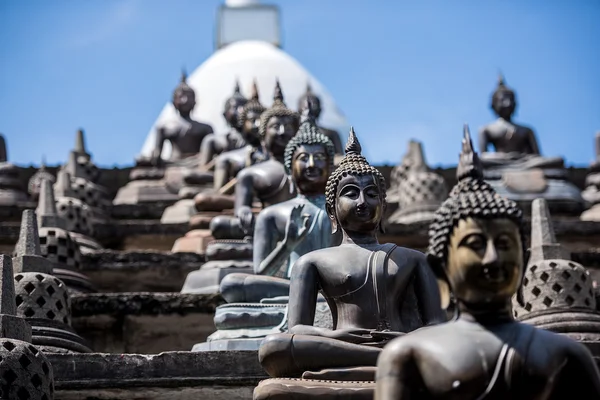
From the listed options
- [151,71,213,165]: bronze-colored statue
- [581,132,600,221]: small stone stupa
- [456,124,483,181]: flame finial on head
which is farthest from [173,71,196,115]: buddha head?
[456,124,483,181]: flame finial on head

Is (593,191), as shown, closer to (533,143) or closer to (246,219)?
(533,143)

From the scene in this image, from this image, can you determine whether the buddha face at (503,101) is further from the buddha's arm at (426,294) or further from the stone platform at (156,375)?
the buddha's arm at (426,294)

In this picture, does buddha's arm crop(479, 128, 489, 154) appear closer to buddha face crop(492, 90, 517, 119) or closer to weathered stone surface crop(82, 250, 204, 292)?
buddha face crop(492, 90, 517, 119)

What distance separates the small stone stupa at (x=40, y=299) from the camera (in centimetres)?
1086

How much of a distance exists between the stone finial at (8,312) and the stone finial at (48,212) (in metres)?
4.88

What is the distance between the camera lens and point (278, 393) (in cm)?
735

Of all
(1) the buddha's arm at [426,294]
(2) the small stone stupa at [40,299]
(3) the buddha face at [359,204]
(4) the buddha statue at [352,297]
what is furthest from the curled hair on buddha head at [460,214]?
(2) the small stone stupa at [40,299]

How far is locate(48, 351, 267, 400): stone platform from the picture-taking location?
9.73m

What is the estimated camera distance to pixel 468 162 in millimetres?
6594

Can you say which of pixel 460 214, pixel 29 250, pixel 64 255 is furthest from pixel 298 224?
pixel 460 214

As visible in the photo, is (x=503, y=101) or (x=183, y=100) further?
(x=183, y=100)

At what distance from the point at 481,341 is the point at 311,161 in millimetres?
4967

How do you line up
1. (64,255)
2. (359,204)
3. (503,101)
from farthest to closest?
(503,101) < (64,255) < (359,204)

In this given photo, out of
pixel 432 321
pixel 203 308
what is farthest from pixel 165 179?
pixel 432 321
